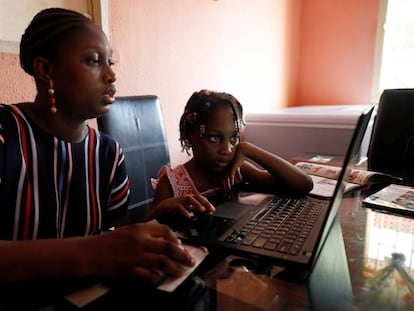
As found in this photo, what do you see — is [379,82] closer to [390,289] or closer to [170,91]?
[170,91]

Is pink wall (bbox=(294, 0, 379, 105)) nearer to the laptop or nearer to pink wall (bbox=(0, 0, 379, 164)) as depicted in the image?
pink wall (bbox=(0, 0, 379, 164))

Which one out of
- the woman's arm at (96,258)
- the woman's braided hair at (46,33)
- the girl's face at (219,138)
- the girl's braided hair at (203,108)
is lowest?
the woman's arm at (96,258)

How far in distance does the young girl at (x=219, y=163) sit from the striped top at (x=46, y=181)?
21 cm

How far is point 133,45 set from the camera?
1579mm

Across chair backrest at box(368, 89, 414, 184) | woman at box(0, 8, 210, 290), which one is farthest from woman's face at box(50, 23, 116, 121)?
chair backrest at box(368, 89, 414, 184)

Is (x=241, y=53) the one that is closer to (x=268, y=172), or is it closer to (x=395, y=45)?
(x=395, y=45)

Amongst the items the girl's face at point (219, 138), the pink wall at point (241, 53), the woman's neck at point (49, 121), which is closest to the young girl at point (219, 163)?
the girl's face at point (219, 138)

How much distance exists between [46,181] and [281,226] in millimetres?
467

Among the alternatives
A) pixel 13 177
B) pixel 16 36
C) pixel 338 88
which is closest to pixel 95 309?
pixel 13 177

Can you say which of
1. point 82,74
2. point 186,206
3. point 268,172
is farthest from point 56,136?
point 268,172

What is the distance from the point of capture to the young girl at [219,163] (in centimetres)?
97

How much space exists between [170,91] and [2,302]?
60.7 inches

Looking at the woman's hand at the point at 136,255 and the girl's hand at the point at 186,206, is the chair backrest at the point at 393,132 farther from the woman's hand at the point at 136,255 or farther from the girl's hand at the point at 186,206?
the woman's hand at the point at 136,255

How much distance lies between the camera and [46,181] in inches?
27.2
